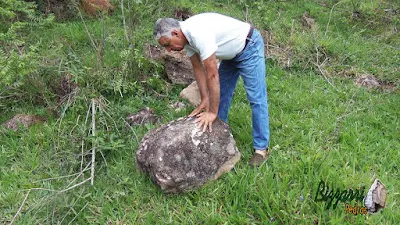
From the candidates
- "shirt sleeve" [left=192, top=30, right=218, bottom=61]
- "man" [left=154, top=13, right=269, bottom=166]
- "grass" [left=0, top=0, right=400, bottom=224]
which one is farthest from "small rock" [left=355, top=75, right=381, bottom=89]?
"shirt sleeve" [left=192, top=30, right=218, bottom=61]

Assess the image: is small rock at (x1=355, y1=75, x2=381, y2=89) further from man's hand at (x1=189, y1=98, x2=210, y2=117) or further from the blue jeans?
man's hand at (x1=189, y1=98, x2=210, y2=117)

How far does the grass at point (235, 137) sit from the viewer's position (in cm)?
286

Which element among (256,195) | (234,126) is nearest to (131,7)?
(234,126)

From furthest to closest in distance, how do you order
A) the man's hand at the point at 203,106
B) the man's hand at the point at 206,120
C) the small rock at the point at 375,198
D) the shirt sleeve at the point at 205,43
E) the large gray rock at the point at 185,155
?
the man's hand at the point at 203,106 < the man's hand at the point at 206,120 < the large gray rock at the point at 185,155 < the shirt sleeve at the point at 205,43 < the small rock at the point at 375,198

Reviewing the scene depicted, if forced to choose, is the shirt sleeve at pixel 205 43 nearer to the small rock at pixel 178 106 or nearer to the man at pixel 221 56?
the man at pixel 221 56

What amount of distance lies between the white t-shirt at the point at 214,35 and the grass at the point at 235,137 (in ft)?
3.34

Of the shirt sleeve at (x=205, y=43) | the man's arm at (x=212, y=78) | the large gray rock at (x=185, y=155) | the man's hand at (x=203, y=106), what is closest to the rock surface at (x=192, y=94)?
the man's hand at (x=203, y=106)

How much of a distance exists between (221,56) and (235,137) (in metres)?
0.99

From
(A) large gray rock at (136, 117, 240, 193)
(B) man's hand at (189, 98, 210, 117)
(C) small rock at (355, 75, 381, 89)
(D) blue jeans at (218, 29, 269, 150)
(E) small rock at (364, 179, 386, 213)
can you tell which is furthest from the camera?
(C) small rock at (355, 75, 381, 89)

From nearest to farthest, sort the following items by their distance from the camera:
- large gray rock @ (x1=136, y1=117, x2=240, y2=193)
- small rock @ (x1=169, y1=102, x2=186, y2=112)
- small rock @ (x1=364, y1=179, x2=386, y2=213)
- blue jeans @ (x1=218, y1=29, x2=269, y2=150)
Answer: small rock @ (x1=364, y1=179, x2=386, y2=213) < large gray rock @ (x1=136, y1=117, x2=240, y2=193) < blue jeans @ (x1=218, y1=29, x2=269, y2=150) < small rock @ (x1=169, y1=102, x2=186, y2=112)

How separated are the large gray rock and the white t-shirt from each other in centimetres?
66

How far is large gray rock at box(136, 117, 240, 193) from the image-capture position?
2959 millimetres

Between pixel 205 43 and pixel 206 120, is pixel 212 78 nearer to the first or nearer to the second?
pixel 205 43

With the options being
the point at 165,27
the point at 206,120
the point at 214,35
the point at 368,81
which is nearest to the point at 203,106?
the point at 206,120
